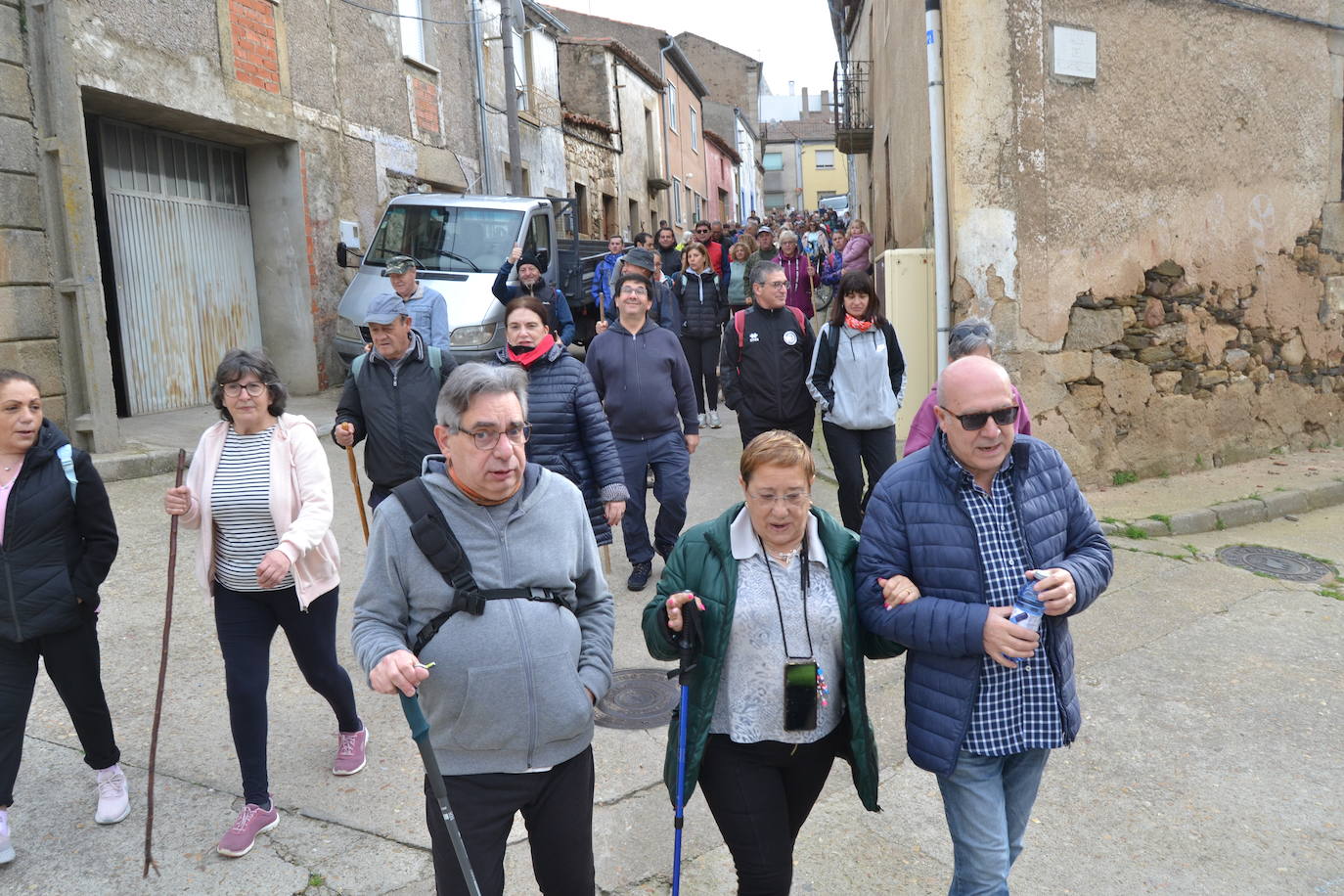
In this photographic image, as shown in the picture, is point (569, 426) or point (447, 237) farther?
point (447, 237)

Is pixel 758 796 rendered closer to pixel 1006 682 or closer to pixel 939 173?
pixel 1006 682

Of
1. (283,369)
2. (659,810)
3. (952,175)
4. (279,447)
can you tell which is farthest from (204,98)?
(659,810)

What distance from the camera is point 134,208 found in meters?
11.1

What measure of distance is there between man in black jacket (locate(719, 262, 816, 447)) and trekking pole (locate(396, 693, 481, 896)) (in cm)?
433

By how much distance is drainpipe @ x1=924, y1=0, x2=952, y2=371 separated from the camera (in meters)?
7.94

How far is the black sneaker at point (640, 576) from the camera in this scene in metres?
6.21

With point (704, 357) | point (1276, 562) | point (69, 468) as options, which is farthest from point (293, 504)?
point (704, 357)

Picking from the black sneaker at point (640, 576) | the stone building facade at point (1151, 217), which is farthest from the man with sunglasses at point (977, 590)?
the stone building facade at point (1151, 217)

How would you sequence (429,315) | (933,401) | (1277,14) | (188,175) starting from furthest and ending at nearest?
(188,175)
(1277,14)
(429,315)
(933,401)

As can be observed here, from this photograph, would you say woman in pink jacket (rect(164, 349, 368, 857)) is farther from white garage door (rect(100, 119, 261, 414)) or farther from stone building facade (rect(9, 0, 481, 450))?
white garage door (rect(100, 119, 261, 414))

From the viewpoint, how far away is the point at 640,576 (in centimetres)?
625

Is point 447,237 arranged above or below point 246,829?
above

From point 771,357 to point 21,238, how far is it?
6122 millimetres

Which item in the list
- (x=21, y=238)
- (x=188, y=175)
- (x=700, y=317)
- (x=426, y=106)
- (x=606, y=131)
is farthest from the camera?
(x=606, y=131)
